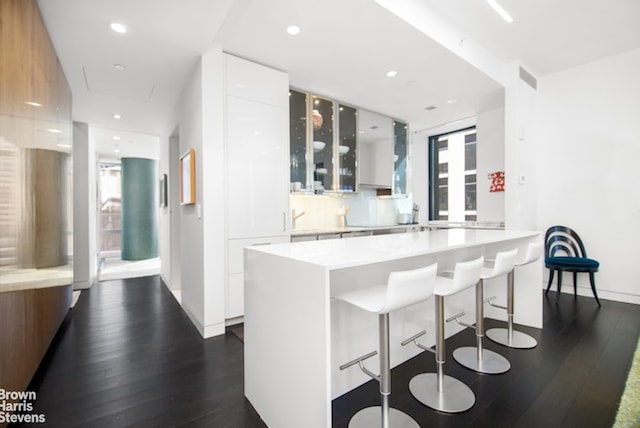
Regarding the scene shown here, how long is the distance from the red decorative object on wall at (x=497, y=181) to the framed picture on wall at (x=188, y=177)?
4354 millimetres

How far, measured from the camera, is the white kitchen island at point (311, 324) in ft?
4.21

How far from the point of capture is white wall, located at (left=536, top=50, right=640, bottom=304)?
3553mm

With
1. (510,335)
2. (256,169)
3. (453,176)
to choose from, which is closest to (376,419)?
(510,335)

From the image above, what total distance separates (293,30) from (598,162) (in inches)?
162

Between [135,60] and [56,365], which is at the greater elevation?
[135,60]

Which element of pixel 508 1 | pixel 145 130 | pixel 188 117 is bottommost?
pixel 188 117

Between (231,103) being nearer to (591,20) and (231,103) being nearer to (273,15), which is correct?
(273,15)

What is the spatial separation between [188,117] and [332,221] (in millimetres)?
2580

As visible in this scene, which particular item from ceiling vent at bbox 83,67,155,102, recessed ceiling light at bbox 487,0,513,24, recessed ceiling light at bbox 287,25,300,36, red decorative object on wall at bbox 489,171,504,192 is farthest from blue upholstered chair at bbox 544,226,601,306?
ceiling vent at bbox 83,67,155,102

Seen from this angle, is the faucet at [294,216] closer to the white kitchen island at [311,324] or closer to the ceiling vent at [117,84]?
the white kitchen island at [311,324]

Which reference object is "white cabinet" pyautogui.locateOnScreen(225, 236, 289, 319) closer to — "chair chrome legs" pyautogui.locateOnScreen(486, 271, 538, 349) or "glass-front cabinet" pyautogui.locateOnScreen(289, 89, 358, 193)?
"glass-front cabinet" pyautogui.locateOnScreen(289, 89, 358, 193)

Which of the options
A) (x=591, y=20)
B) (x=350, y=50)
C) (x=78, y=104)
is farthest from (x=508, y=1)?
(x=78, y=104)

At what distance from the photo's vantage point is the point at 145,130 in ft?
17.2

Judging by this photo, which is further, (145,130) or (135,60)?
(145,130)
